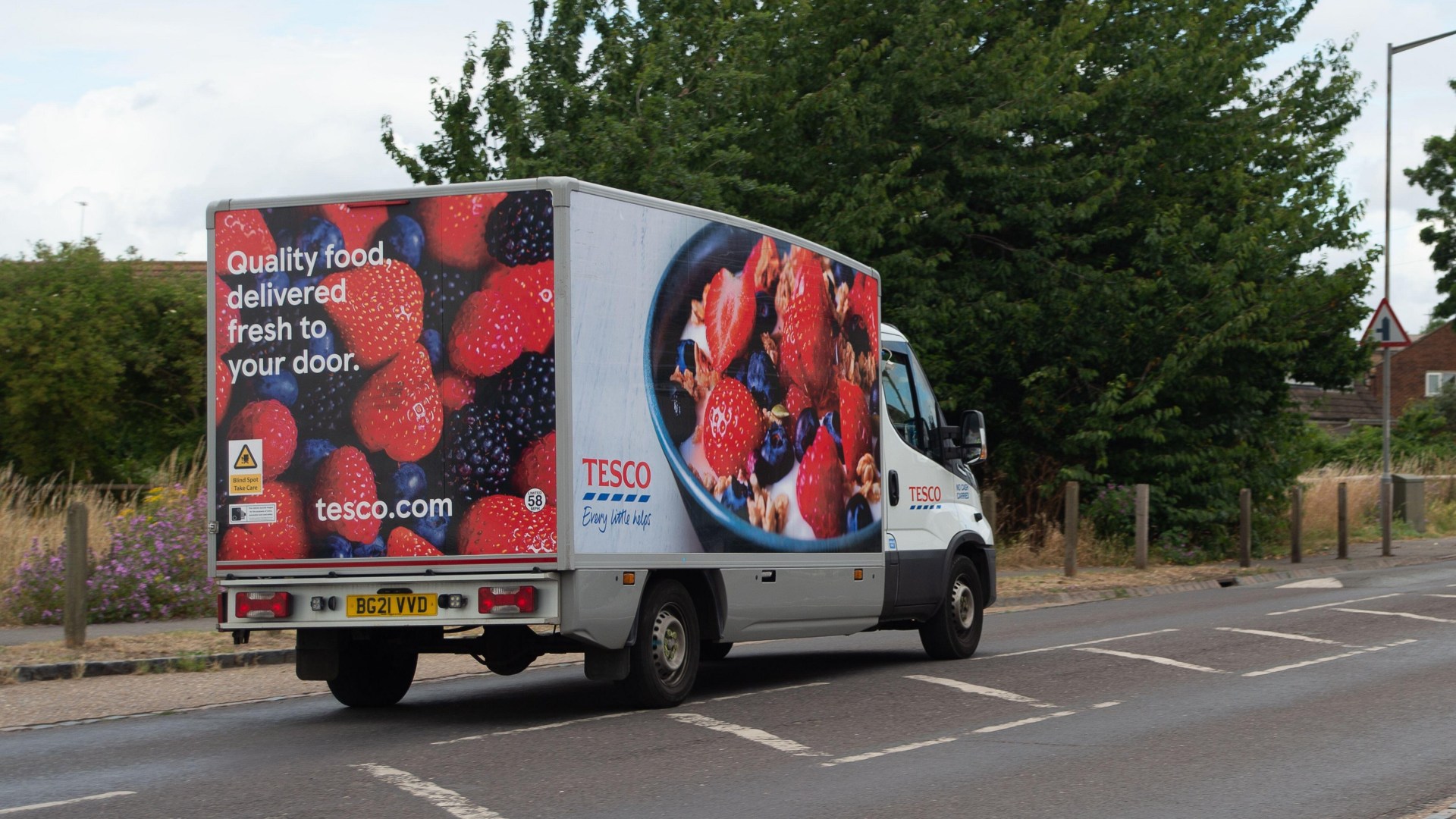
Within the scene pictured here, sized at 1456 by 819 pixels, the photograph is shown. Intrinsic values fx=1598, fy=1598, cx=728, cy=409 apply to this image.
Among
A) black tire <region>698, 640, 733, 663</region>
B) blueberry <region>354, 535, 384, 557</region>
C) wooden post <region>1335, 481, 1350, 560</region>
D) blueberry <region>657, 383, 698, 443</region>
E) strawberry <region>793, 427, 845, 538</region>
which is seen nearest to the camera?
blueberry <region>354, 535, 384, 557</region>

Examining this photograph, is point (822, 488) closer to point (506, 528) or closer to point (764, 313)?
point (764, 313)

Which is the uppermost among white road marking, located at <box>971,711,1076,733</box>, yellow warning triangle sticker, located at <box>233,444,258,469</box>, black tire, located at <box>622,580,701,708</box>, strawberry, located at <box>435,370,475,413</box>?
strawberry, located at <box>435,370,475,413</box>

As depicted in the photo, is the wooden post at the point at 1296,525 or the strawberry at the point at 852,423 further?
the wooden post at the point at 1296,525

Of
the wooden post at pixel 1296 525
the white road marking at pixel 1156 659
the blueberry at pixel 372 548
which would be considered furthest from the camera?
the wooden post at pixel 1296 525

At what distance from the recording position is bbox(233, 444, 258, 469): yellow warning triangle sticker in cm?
945

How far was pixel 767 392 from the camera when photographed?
1068 cm

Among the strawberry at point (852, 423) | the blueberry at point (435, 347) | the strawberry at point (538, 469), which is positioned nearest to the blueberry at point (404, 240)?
the blueberry at point (435, 347)

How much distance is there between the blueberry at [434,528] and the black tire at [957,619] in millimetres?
4905

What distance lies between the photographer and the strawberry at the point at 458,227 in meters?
9.08

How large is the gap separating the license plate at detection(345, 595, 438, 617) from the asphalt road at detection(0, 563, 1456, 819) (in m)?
0.69

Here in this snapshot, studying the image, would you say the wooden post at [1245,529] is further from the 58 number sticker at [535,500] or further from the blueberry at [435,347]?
the blueberry at [435,347]

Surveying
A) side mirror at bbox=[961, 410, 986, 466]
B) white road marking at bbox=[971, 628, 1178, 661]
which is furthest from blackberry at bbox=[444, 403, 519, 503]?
white road marking at bbox=[971, 628, 1178, 661]

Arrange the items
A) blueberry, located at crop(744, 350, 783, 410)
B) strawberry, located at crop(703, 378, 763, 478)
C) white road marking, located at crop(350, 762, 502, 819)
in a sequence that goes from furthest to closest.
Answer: blueberry, located at crop(744, 350, 783, 410), strawberry, located at crop(703, 378, 763, 478), white road marking, located at crop(350, 762, 502, 819)

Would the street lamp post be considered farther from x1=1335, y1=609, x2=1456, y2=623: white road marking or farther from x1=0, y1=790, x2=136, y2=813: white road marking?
x1=0, y1=790, x2=136, y2=813: white road marking
